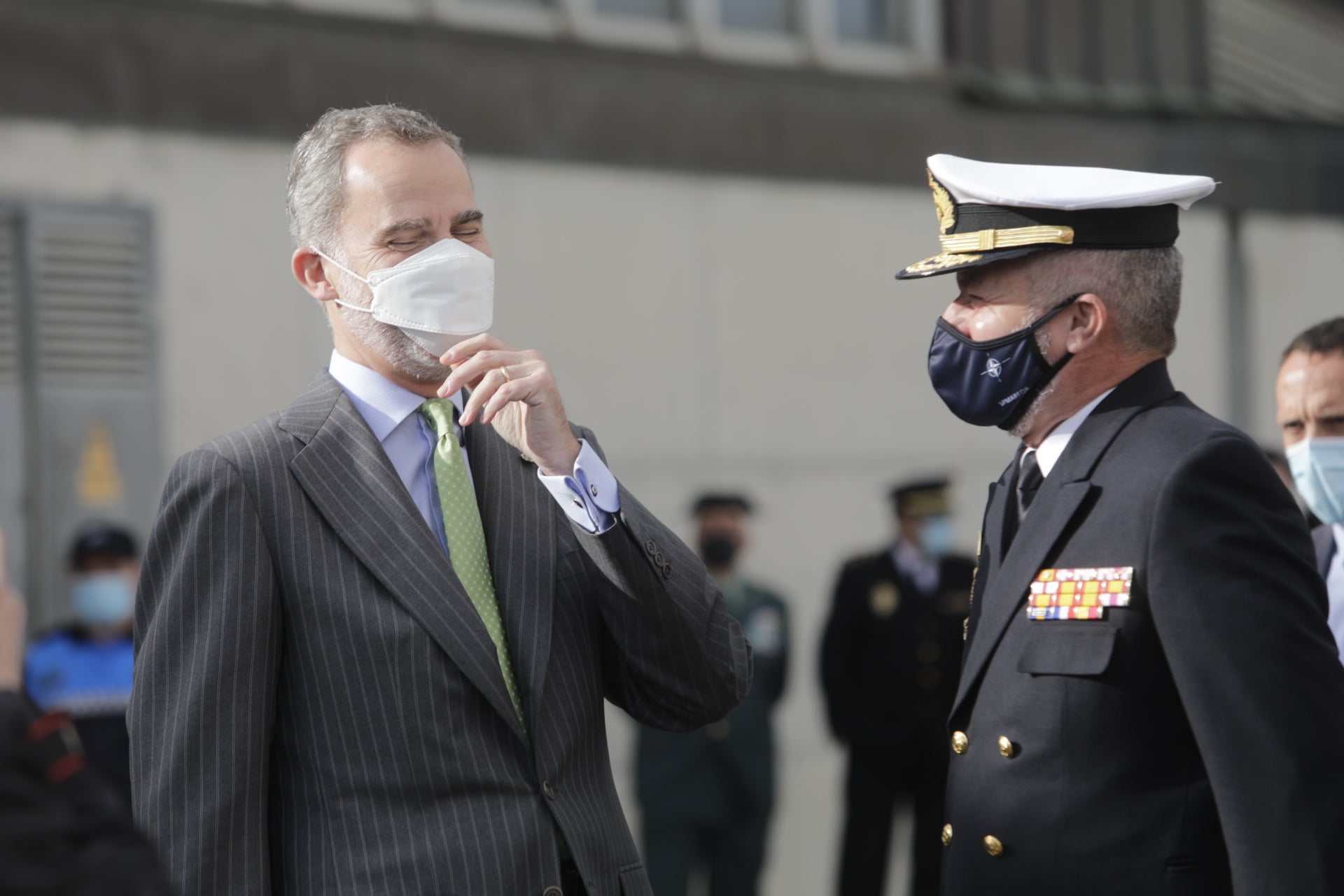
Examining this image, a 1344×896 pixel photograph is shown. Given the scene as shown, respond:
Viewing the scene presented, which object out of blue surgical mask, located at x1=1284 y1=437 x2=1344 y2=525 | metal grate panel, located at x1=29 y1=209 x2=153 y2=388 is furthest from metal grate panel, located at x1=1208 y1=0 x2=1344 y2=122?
blue surgical mask, located at x1=1284 y1=437 x2=1344 y2=525

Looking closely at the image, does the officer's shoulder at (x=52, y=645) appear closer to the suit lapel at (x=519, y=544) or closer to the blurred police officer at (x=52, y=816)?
the suit lapel at (x=519, y=544)

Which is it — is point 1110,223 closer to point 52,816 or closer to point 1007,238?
point 1007,238

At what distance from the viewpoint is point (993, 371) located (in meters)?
2.43

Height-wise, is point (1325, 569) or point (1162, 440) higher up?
point (1162, 440)

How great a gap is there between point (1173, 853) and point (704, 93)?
615 centimetres

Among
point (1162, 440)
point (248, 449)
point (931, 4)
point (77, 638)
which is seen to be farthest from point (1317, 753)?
point (931, 4)

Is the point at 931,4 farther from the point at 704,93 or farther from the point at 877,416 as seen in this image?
the point at 877,416

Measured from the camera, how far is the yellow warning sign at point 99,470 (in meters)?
6.32

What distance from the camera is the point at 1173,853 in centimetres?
214

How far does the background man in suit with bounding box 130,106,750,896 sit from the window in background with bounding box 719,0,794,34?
584 centimetres

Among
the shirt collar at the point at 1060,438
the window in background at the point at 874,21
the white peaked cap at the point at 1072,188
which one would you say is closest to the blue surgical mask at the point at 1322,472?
the white peaked cap at the point at 1072,188

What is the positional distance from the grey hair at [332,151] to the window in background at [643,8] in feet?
17.7

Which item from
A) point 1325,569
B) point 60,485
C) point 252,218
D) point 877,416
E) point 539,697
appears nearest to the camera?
point 539,697

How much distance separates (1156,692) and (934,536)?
5054mm
